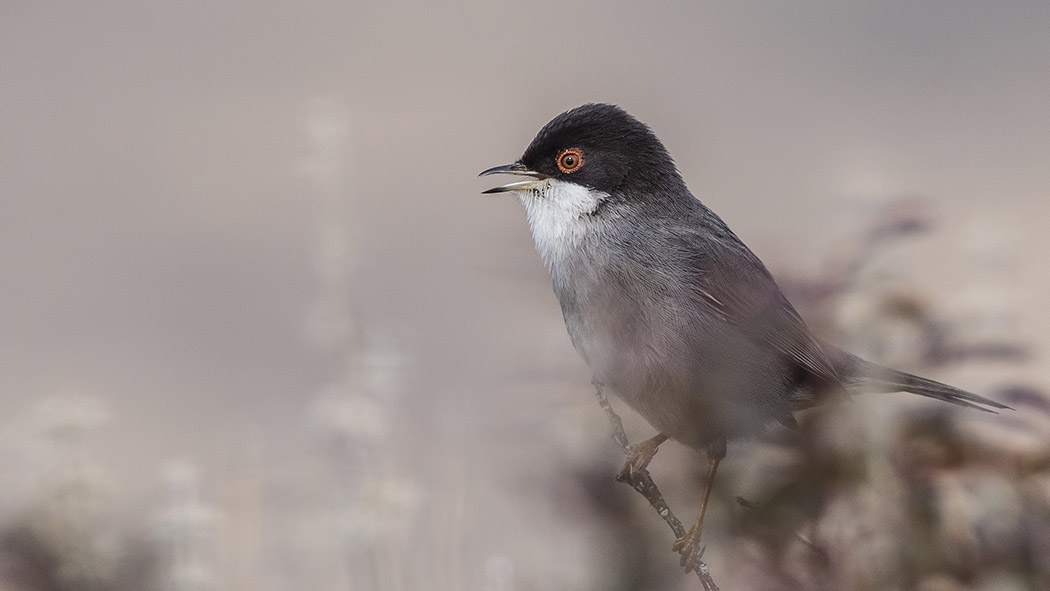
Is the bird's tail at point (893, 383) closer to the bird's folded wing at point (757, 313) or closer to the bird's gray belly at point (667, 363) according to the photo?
the bird's folded wing at point (757, 313)

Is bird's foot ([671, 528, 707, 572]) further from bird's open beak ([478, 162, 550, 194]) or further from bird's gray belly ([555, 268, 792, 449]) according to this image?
bird's open beak ([478, 162, 550, 194])

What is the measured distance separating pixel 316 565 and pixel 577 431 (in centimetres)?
158

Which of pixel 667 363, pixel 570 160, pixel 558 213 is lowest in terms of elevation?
pixel 667 363

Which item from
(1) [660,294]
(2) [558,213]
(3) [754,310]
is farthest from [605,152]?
(3) [754,310]

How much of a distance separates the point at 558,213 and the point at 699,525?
1.41 metres

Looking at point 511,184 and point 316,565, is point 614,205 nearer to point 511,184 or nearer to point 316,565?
point 511,184

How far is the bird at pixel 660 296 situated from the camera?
3268 mm

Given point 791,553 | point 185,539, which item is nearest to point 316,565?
point 185,539

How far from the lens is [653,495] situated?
254cm

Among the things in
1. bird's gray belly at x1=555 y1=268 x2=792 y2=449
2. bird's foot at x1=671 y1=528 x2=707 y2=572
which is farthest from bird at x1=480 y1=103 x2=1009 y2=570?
bird's foot at x1=671 y1=528 x2=707 y2=572

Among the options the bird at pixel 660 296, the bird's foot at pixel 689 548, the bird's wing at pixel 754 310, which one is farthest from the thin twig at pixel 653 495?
the bird's wing at pixel 754 310

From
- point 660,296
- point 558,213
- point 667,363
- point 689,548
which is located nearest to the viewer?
point 689,548

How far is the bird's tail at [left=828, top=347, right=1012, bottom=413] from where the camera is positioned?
2.46 metres

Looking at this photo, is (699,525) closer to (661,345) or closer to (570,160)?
(661,345)
